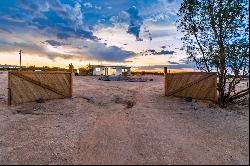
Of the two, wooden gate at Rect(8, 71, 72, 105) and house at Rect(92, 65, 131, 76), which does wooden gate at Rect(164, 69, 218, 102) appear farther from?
house at Rect(92, 65, 131, 76)

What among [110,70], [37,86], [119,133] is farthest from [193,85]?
[110,70]

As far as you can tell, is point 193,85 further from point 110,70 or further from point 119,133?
point 110,70

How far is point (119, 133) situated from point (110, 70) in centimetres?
8035

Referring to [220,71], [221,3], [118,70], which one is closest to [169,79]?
[220,71]

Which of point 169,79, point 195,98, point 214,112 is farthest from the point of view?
point 169,79

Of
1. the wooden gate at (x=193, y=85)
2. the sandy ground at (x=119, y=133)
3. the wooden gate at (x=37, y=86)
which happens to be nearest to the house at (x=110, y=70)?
the wooden gate at (x=193, y=85)

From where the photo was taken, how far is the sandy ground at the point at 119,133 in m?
7.88

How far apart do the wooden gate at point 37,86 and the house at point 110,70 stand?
207 ft

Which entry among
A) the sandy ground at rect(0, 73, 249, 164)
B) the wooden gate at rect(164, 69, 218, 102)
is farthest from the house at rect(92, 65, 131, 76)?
the sandy ground at rect(0, 73, 249, 164)

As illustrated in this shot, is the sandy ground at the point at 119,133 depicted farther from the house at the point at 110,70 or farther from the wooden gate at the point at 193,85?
the house at the point at 110,70

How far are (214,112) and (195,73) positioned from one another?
17.7 ft

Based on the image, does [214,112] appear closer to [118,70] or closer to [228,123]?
[228,123]

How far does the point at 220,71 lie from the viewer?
59.6 ft

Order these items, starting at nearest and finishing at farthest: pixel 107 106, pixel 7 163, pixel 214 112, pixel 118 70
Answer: pixel 7 163
pixel 214 112
pixel 107 106
pixel 118 70
